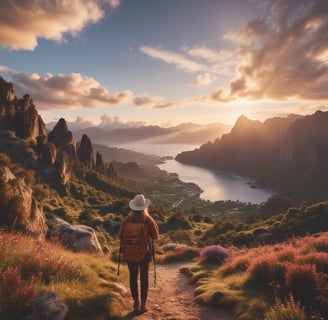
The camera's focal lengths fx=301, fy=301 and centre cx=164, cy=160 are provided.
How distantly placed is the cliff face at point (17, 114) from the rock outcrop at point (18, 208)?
77113 millimetres

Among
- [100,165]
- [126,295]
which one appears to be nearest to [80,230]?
[126,295]

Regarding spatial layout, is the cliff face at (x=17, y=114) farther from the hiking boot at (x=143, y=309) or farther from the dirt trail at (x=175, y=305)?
the hiking boot at (x=143, y=309)

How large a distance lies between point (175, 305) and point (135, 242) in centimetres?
318

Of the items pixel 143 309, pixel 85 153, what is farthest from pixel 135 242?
pixel 85 153

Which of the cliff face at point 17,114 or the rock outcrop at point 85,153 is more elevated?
the cliff face at point 17,114

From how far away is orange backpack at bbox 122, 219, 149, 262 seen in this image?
8.07 m

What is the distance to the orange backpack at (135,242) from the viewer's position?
318 inches

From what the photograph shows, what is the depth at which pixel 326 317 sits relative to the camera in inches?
265

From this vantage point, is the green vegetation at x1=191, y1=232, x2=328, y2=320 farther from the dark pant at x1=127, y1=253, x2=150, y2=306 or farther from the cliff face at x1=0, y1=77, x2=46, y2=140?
the cliff face at x1=0, y1=77, x2=46, y2=140

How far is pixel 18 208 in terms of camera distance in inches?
553

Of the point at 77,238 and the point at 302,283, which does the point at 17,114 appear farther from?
the point at 302,283

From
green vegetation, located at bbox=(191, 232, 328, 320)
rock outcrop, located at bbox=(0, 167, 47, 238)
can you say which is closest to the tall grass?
green vegetation, located at bbox=(191, 232, 328, 320)

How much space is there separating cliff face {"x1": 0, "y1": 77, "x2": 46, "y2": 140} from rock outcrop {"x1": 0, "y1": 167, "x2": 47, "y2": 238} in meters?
77.1

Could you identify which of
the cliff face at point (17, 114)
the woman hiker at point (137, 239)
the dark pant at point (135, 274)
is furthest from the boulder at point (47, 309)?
the cliff face at point (17, 114)
